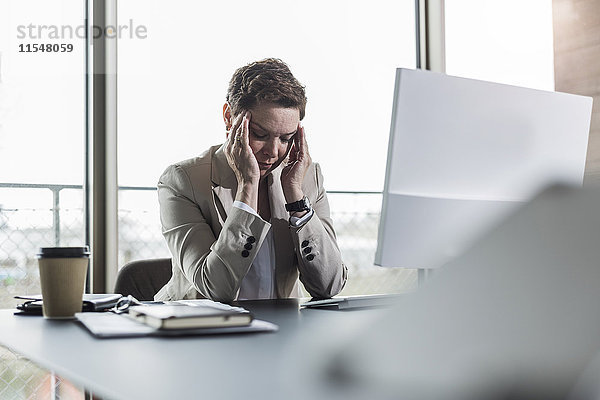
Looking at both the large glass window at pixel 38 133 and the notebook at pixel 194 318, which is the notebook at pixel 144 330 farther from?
the large glass window at pixel 38 133

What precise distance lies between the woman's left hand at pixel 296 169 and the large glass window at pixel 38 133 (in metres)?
1.21

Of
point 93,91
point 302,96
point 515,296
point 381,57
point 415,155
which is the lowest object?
point 515,296

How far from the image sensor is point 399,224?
102 centimetres

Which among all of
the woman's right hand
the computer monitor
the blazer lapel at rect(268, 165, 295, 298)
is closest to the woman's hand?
the woman's right hand

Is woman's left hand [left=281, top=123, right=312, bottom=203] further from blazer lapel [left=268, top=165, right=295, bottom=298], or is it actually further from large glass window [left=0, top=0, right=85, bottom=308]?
large glass window [left=0, top=0, right=85, bottom=308]

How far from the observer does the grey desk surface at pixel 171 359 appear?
580 mm

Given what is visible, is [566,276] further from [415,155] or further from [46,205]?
[46,205]

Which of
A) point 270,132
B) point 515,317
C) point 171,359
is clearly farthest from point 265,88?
point 515,317

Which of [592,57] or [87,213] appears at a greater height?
[592,57]

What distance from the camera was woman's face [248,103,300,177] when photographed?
184 centimetres

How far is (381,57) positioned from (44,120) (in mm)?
1828

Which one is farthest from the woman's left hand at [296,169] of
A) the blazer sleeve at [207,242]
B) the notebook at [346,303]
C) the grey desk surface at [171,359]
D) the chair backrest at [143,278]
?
the grey desk surface at [171,359]

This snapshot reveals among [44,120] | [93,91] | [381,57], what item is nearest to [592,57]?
[381,57]

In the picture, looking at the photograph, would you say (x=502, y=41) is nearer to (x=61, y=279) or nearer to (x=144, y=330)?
(x=61, y=279)
